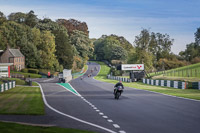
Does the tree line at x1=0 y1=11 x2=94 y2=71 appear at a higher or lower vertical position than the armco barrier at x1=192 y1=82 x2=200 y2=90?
higher

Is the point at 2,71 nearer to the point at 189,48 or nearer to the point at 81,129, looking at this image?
the point at 81,129

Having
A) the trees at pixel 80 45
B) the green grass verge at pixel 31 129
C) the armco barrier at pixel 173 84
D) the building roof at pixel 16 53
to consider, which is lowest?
the green grass verge at pixel 31 129

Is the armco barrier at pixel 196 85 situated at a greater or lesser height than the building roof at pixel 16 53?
lesser

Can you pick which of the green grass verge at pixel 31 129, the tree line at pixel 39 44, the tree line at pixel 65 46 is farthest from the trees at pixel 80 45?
the green grass verge at pixel 31 129

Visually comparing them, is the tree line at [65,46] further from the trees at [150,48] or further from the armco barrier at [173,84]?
the armco barrier at [173,84]

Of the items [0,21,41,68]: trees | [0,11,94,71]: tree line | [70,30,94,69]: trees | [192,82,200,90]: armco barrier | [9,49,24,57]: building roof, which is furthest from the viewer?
[70,30,94,69]: trees

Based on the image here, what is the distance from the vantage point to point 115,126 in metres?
12.0

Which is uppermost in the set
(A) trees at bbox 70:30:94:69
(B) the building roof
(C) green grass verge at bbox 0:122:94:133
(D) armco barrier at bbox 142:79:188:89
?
(A) trees at bbox 70:30:94:69

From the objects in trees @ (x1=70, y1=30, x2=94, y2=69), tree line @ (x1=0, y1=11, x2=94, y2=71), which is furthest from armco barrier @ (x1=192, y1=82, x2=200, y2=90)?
trees @ (x1=70, y1=30, x2=94, y2=69)

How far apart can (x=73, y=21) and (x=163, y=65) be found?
6553cm

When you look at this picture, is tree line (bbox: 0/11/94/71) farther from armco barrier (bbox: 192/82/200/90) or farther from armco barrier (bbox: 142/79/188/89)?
armco barrier (bbox: 192/82/200/90)

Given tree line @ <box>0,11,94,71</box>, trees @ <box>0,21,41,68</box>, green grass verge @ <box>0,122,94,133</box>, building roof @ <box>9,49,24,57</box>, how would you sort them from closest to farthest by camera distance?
green grass verge @ <box>0,122,94,133</box>, building roof @ <box>9,49,24,57</box>, trees @ <box>0,21,41,68</box>, tree line @ <box>0,11,94,71</box>

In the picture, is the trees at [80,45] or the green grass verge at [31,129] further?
the trees at [80,45]

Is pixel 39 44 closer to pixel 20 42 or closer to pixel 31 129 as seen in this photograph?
pixel 20 42
